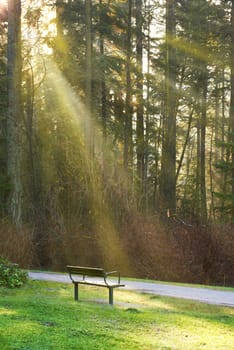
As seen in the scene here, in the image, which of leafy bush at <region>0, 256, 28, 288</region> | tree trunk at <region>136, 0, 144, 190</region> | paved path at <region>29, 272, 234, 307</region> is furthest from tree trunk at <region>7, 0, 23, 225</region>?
tree trunk at <region>136, 0, 144, 190</region>

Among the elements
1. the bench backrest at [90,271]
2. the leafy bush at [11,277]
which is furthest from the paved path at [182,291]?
the bench backrest at [90,271]

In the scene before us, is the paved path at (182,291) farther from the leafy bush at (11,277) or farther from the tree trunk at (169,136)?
the tree trunk at (169,136)

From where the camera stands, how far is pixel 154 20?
28438 mm

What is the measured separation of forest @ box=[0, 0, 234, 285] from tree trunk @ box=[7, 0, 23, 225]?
0.14 ft

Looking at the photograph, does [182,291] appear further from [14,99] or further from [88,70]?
[88,70]

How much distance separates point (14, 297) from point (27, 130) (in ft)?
44.2

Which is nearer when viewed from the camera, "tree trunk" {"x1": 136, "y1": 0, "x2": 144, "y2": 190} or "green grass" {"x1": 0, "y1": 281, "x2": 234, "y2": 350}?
"green grass" {"x1": 0, "y1": 281, "x2": 234, "y2": 350}

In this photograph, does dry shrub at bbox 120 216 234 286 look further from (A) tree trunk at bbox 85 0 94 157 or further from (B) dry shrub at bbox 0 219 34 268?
(A) tree trunk at bbox 85 0 94 157

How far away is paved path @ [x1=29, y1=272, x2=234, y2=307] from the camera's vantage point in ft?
35.3

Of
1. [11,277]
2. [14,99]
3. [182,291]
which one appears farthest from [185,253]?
[14,99]

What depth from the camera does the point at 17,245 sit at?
1719cm

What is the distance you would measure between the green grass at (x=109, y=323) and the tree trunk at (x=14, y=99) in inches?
337

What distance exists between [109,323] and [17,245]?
9.98m

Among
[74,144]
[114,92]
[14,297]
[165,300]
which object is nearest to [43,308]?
[14,297]
